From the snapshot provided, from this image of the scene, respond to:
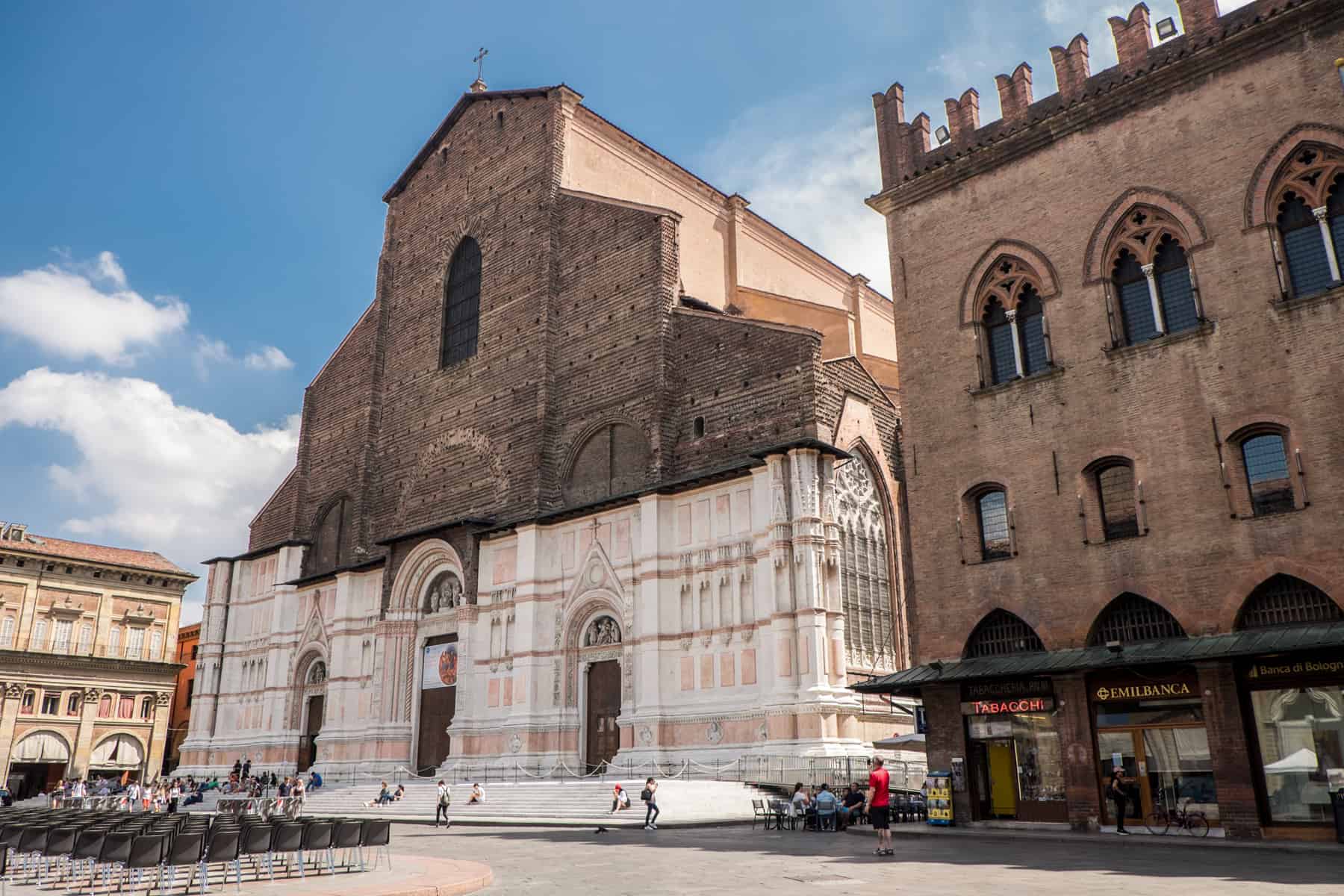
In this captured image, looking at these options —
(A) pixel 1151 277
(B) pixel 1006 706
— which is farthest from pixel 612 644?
(A) pixel 1151 277

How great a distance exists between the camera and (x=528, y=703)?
30141 millimetres

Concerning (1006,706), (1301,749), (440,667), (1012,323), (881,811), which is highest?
(1012,323)

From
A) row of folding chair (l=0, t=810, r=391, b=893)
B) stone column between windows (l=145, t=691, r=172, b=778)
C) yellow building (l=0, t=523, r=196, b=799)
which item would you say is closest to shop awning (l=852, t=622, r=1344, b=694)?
row of folding chair (l=0, t=810, r=391, b=893)

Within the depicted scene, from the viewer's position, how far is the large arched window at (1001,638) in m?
18.4

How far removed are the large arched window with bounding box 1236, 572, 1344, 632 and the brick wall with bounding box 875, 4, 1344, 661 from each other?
25 centimetres

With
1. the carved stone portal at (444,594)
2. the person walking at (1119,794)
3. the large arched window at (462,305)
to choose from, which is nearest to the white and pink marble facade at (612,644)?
the carved stone portal at (444,594)

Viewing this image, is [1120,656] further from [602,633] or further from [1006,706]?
[602,633]

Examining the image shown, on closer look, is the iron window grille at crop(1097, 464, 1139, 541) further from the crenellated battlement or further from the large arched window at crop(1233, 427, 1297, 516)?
the crenellated battlement

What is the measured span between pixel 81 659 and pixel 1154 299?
52308 millimetres

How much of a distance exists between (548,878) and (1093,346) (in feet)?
42.7

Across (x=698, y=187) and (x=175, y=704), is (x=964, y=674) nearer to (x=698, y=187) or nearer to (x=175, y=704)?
(x=698, y=187)

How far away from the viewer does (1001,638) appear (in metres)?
18.8

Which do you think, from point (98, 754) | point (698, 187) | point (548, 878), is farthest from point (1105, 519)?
point (98, 754)

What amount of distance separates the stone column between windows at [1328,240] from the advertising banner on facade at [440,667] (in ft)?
87.6
